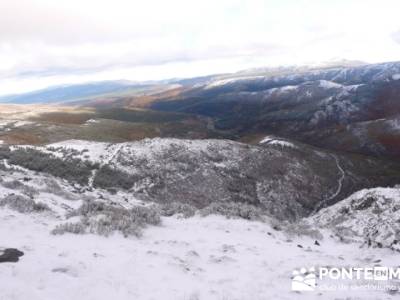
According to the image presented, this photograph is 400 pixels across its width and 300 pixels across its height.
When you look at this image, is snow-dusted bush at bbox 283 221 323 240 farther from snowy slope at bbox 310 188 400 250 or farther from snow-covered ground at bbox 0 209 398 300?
snowy slope at bbox 310 188 400 250

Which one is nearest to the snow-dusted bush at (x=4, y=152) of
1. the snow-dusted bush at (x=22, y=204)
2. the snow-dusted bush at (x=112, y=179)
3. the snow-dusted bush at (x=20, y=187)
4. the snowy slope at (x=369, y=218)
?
the snow-dusted bush at (x=112, y=179)

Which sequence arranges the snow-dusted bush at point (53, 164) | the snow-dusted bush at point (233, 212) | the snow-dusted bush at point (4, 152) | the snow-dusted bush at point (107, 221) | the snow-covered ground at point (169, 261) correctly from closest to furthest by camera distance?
1. the snow-covered ground at point (169, 261)
2. the snow-dusted bush at point (107, 221)
3. the snow-dusted bush at point (233, 212)
4. the snow-dusted bush at point (53, 164)
5. the snow-dusted bush at point (4, 152)

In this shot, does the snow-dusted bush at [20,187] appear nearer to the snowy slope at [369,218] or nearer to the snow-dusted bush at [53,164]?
the snow-dusted bush at [53,164]

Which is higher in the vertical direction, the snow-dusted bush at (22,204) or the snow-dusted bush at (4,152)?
the snow-dusted bush at (22,204)

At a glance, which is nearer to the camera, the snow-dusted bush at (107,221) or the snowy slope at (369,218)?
the snow-dusted bush at (107,221)

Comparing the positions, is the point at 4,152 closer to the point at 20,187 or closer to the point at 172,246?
the point at 20,187

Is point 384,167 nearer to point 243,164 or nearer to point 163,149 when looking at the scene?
point 243,164

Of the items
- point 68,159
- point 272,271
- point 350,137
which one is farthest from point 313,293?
point 350,137

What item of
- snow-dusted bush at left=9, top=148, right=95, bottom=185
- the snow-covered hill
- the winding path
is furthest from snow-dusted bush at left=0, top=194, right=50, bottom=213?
the winding path
